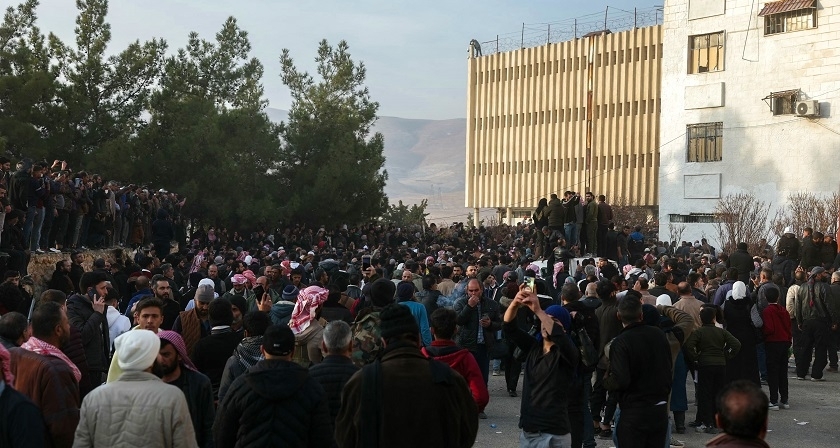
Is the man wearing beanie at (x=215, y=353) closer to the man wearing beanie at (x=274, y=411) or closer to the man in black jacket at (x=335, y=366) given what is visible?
the man in black jacket at (x=335, y=366)

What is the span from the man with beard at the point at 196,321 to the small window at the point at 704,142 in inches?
1648

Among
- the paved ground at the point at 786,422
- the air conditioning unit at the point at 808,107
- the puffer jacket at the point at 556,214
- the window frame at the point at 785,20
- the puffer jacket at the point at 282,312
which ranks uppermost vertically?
the window frame at the point at 785,20

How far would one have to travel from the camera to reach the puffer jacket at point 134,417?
5.16m

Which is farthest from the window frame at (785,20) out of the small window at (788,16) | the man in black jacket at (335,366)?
the man in black jacket at (335,366)

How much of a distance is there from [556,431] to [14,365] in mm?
3629

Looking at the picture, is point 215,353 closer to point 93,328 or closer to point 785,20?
point 93,328

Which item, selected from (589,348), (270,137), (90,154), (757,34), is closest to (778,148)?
(757,34)

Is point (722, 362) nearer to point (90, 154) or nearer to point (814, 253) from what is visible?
point (814, 253)

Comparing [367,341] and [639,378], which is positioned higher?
[367,341]

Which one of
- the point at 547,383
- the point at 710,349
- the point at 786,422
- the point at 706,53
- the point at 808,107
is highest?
the point at 706,53

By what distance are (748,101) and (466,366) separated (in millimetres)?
42559

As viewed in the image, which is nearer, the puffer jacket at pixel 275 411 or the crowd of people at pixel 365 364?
the crowd of people at pixel 365 364

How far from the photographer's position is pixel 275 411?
18.3 feet

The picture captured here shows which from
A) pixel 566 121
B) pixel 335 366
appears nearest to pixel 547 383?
pixel 335 366
